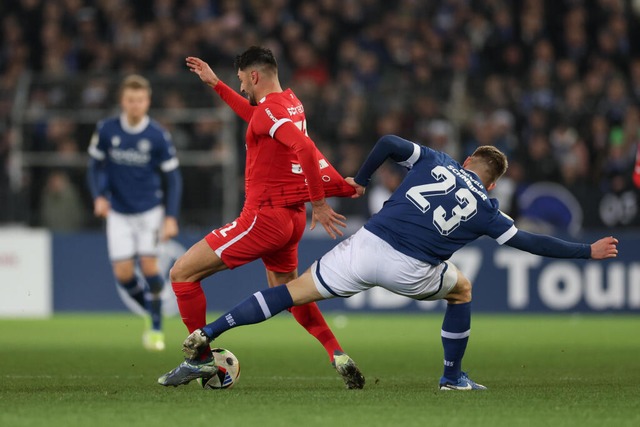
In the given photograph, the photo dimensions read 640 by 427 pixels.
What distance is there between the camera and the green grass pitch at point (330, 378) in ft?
21.6

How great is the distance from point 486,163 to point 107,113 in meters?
10.3

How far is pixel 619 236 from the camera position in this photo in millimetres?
16781

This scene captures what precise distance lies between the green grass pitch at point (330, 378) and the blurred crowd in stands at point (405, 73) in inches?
108

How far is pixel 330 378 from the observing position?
910 centimetres

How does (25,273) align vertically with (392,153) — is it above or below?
below

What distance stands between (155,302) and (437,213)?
4.98m

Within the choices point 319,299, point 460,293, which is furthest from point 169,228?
point 460,293

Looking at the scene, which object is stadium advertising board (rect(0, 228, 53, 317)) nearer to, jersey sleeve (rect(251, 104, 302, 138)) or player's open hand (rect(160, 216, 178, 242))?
player's open hand (rect(160, 216, 178, 242))

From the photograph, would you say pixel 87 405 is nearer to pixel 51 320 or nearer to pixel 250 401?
pixel 250 401

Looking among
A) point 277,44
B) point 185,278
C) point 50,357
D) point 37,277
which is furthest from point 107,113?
point 185,278

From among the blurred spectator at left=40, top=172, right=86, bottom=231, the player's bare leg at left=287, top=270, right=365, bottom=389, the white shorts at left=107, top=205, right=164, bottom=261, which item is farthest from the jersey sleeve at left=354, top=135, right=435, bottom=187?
the blurred spectator at left=40, top=172, right=86, bottom=231

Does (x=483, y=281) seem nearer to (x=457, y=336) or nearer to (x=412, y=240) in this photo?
(x=457, y=336)

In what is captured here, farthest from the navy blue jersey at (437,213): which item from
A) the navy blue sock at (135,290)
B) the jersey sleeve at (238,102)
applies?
the navy blue sock at (135,290)

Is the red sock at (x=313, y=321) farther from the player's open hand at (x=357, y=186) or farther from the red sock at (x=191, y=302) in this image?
the player's open hand at (x=357, y=186)
